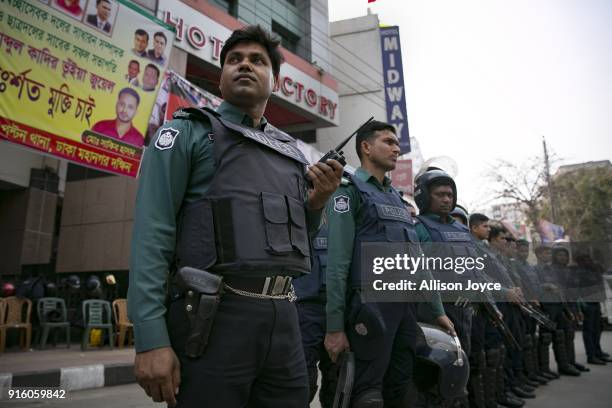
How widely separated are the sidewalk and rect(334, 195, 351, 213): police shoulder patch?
388 centimetres

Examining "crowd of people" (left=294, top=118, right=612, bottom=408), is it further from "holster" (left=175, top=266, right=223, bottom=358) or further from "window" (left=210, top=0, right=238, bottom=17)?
"window" (left=210, top=0, right=238, bottom=17)

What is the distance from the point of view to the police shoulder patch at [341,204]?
272cm

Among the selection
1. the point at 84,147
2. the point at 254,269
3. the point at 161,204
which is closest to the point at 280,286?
the point at 254,269

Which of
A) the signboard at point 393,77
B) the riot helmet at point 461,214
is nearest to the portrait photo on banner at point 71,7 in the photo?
the riot helmet at point 461,214

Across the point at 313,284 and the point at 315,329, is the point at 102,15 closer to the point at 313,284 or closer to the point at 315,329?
the point at 313,284

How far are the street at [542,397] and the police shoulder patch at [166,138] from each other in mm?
3444

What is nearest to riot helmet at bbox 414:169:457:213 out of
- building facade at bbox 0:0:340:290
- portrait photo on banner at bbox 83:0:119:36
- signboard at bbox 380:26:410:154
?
portrait photo on banner at bbox 83:0:119:36

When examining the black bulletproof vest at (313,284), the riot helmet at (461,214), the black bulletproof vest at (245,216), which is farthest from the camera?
the riot helmet at (461,214)

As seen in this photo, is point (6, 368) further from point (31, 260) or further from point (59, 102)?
point (31, 260)

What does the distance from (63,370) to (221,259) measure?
472cm

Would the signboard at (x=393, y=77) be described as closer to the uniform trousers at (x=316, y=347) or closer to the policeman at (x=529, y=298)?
the policeman at (x=529, y=298)

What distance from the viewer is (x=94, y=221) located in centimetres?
1205

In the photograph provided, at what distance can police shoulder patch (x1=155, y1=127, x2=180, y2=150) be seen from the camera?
1.45 metres

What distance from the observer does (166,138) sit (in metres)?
1.47
